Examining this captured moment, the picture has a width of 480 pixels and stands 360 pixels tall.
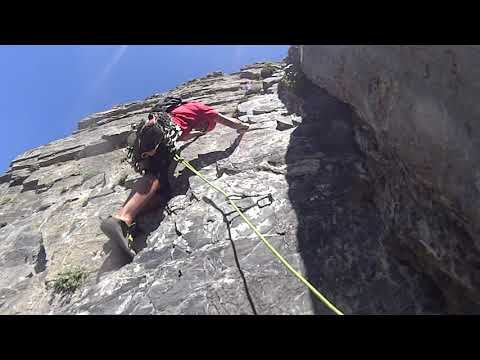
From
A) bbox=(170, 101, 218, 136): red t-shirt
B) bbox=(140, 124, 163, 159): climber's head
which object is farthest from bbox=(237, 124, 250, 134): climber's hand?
bbox=(140, 124, 163, 159): climber's head

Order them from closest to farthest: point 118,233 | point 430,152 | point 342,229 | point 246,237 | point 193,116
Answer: point 430,152 < point 342,229 < point 246,237 < point 118,233 < point 193,116

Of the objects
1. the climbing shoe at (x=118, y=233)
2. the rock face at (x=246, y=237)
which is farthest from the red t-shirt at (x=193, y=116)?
the climbing shoe at (x=118, y=233)

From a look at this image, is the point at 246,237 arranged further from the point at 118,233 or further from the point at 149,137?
the point at 149,137

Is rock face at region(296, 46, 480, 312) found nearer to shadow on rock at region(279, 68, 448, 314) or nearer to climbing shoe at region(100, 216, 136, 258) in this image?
shadow on rock at region(279, 68, 448, 314)

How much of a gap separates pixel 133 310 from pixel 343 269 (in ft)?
7.77

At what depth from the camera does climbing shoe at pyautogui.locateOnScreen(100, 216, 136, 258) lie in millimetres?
4398

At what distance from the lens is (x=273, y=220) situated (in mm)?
4324

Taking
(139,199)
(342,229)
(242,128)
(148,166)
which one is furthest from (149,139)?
(342,229)

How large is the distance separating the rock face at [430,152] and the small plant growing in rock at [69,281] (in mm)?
4169

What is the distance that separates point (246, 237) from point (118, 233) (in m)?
1.77

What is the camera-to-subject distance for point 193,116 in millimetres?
6449
